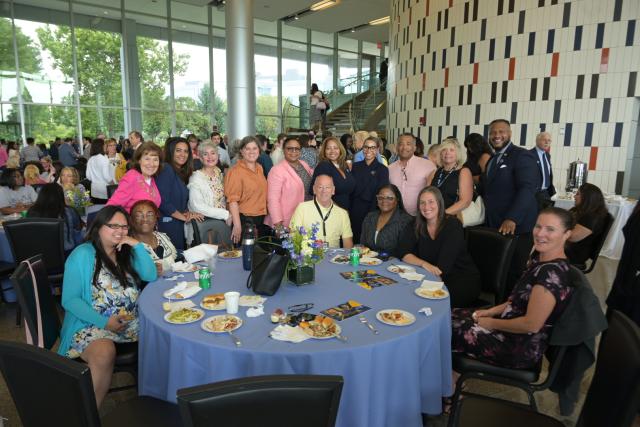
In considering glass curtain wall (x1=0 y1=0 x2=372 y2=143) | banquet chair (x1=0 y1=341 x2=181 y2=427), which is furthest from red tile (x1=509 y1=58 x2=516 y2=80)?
glass curtain wall (x1=0 y1=0 x2=372 y2=143)

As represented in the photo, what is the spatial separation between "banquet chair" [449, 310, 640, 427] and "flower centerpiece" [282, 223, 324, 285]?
109 centimetres

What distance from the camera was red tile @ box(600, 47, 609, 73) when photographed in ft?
23.1

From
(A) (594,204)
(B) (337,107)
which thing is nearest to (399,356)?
(A) (594,204)

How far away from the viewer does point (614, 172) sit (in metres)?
7.29

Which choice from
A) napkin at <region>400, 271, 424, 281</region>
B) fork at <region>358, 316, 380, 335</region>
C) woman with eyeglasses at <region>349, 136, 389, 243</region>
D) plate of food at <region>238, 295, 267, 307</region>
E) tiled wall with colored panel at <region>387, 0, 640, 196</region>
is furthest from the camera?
tiled wall with colored panel at <region>387, 0, 640, 196</region>

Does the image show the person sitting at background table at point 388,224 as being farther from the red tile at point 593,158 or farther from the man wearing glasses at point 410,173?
the red tile at point 593,158

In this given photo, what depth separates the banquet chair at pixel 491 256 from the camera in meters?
3.10

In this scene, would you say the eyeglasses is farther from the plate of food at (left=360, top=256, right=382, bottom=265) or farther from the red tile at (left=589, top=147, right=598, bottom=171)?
the red tile at (left=589, top=147, right=598, bottom=171)

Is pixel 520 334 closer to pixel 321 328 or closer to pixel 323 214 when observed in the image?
pixel 321 328

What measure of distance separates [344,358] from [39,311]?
174 cm

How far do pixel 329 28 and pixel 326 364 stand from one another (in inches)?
668

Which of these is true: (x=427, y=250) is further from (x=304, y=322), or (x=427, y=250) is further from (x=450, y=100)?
(x=450, y=100)

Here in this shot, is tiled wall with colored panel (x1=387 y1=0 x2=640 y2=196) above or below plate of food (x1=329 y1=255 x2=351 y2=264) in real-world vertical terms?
above

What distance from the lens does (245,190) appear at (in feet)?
14.1
